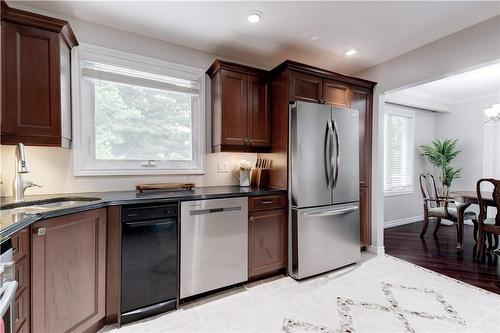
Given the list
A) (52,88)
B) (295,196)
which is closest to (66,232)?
(52,88)

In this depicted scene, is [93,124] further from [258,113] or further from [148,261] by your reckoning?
[258,113]

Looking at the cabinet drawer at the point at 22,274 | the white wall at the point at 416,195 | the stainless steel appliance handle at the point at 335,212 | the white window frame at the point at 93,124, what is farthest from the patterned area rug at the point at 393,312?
the white wall at the point at 416,195

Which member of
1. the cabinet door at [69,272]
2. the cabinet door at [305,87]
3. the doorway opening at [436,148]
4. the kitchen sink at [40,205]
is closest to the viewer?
the cabinet door at [69,272]

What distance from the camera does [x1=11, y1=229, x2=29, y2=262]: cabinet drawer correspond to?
1146mm

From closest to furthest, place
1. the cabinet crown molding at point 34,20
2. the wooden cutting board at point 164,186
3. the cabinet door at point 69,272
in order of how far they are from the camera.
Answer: the cabinet door at point 69,272, the cabinet crown molding at point 34,20, the wooden cutting board at point 164,186

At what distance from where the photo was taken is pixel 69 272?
151 centimetres

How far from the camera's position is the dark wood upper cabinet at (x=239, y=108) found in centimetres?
257

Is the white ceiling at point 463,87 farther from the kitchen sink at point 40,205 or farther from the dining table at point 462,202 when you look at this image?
the kitchen sink at point 40,205

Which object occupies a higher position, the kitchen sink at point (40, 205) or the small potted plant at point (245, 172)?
the small potted plant at point (245, 172)

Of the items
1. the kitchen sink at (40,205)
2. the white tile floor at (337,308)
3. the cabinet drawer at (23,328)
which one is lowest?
the white tile floor at (337,308)

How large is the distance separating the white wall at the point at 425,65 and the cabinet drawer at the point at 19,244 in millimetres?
3557

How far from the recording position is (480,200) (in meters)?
2.83

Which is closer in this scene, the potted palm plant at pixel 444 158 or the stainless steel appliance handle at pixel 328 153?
the stainless steel appliance handle at pixel 328 153

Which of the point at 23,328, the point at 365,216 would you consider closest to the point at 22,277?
the point at 23,328
